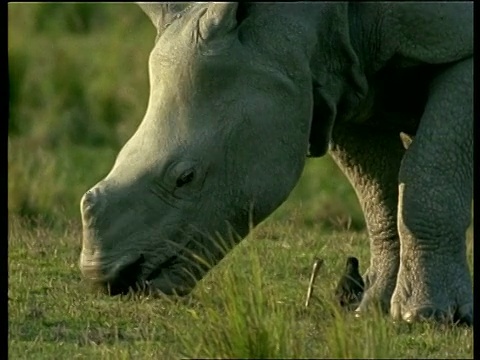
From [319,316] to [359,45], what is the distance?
4.64 feet

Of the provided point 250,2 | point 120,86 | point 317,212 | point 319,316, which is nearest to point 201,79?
point 250,2

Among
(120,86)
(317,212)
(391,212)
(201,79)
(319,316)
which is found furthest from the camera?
(120,86)

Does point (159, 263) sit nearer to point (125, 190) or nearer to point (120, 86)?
point (125, 190)

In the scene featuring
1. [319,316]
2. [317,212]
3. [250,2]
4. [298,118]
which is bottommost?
[317,212]

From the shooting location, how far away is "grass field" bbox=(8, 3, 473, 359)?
6.21m

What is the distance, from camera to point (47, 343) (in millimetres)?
7703

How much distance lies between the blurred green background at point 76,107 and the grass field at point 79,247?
19 mm

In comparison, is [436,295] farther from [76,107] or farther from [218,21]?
[76,107]

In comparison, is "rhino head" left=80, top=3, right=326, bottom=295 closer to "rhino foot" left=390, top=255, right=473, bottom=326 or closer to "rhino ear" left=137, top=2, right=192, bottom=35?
"rhino ear" left=137, top=2, right=192, bottom=35

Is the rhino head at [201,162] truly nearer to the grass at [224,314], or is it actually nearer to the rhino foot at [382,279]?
the grass at [224,314]

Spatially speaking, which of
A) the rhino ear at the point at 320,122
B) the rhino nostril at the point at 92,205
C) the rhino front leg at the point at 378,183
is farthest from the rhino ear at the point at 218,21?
the rhino front leg at the point at 378,183

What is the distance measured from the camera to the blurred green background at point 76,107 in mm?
13031

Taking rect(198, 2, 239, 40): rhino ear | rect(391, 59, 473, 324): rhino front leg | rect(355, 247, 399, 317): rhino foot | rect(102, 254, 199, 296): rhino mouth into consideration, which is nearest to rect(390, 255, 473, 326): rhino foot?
rect(391, 59, 473, 324): rhino front leg

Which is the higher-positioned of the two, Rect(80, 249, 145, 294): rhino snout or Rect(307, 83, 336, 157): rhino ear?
Rect(307, 83, 336, 157): rhino ear
